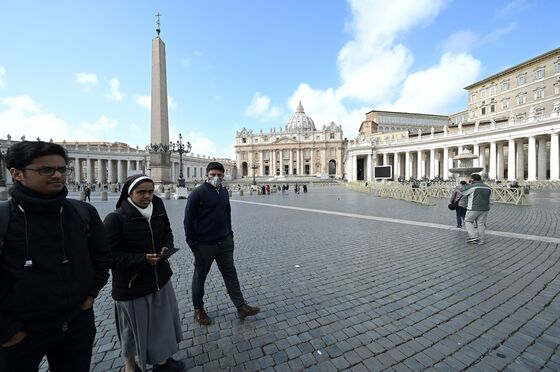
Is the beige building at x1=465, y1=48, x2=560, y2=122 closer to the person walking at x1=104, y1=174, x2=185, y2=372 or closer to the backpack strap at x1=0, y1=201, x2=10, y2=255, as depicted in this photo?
the person walking at x1=104, y1=174, x2=185, y2=372

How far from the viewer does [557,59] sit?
3841 centimetres

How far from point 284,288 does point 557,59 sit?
5626cm

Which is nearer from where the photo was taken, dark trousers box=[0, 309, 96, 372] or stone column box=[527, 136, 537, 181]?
dark trousers box=[0, 309, 96, 372]

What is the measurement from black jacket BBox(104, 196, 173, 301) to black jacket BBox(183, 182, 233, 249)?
2.49 ft

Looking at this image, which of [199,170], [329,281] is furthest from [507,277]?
[199,170]

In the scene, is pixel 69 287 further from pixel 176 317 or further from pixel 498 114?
pixel 498 114

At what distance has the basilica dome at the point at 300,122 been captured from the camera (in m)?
112

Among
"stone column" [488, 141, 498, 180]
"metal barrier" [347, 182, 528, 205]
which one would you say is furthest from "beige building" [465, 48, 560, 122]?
"metal barrier" [347, 182, 528, 205]

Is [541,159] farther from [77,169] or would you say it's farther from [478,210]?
[77,169]

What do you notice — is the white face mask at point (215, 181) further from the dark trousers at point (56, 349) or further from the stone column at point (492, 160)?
the stone column at point (492, 160)

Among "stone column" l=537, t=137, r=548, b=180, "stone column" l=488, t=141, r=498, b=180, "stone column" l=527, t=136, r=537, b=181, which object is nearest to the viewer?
"stone column" l=527, t=136, r=537, b=181

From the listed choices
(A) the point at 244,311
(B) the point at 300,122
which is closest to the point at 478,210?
(A) the point at 244,311

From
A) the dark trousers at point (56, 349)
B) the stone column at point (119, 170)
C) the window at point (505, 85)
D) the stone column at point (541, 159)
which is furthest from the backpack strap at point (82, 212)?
the stone column at point (119, 170)

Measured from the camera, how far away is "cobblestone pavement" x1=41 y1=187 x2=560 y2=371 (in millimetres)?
2596
